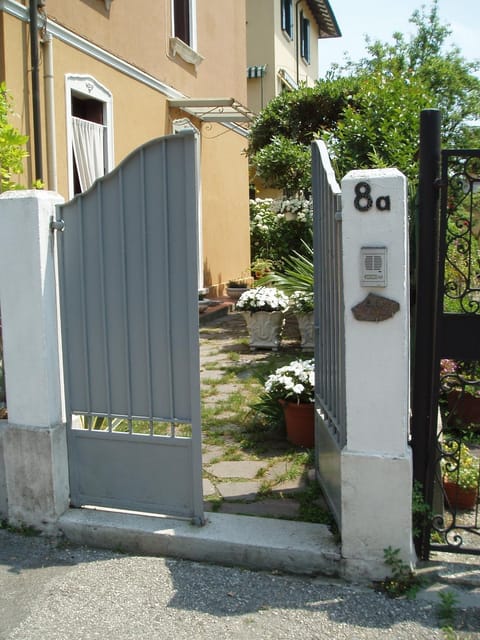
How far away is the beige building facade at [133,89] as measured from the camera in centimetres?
756

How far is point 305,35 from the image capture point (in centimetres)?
2398

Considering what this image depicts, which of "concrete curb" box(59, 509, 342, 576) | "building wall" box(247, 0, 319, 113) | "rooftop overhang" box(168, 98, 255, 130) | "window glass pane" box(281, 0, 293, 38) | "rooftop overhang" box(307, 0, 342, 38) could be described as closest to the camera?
"concrete curb" box(59, 509, 342, 576)

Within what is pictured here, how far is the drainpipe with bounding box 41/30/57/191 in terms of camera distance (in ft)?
25.2

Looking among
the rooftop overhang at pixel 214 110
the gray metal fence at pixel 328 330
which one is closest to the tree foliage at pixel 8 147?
the gray metal fence at pixel 328 330

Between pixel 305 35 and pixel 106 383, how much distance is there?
23.0 metres

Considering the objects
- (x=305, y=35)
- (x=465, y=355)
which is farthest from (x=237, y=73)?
(x=465, y=355)

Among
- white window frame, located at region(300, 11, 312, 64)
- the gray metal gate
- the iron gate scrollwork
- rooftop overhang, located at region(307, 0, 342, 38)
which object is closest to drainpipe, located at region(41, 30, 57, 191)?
the gray metal gate

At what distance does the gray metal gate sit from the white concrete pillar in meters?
0.80

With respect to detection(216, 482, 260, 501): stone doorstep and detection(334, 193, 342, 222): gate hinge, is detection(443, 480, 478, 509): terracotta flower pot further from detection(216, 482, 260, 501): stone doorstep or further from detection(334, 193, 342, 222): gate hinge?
detection(334, 193, 342, 222): gate hinge

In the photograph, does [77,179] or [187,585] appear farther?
[77,179]

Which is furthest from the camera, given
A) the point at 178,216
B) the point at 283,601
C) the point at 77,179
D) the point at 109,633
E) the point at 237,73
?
the point at 237,73

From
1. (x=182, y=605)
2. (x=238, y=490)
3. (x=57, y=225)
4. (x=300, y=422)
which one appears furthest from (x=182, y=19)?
(x=182, y=605)

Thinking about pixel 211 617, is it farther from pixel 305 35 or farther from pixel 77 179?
pixel 305 35

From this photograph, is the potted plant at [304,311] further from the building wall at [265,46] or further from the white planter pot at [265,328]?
the building wall at [265,46]
